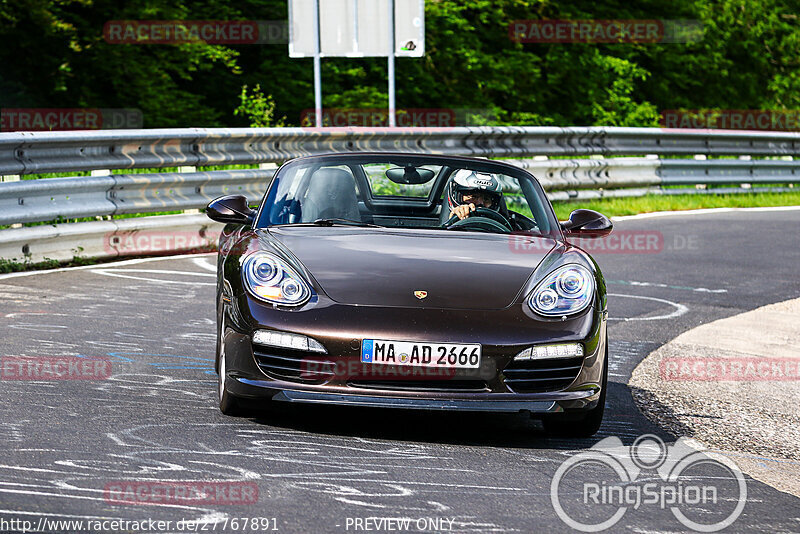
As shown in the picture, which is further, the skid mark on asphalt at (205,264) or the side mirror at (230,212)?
the skid mark on asphalt at (205,264)

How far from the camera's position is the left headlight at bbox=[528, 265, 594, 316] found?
5.52 m

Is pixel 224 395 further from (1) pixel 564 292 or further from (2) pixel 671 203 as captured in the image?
A: (2) pixel 671 203

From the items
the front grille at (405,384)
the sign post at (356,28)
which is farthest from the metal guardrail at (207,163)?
the front grille at (405,384)

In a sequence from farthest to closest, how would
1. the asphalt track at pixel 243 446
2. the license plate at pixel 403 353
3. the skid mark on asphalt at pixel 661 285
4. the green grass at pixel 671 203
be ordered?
the green grass at pixel 671 203 → the skid mark on asphalt at pixel 661 285 → the license plate at pixel 403 353 → the asphalt track at pixel 243 446

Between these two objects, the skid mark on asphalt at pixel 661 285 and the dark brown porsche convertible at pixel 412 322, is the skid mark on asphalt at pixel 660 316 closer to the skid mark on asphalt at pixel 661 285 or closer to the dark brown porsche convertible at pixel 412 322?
the skid mark on asphalt at pixel 661 285

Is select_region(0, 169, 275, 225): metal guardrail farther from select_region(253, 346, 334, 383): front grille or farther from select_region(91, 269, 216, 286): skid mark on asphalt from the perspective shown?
select_region(253, 346, 334, 383): front grille

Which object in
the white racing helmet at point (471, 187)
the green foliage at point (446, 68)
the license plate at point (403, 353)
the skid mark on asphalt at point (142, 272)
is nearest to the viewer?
the license plate at point (403, 353)

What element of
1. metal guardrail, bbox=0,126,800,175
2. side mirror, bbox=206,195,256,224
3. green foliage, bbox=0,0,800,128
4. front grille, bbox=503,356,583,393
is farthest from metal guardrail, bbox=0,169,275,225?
green foliage, bbox=0,0,800,128

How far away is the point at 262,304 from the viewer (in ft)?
17.8

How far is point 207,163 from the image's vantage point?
12.8 metres

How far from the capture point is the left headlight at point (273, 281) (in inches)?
214

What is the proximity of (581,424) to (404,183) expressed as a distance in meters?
1.83

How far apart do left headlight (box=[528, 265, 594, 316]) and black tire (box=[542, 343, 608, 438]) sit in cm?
31

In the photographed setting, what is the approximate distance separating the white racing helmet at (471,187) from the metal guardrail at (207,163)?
479cm
